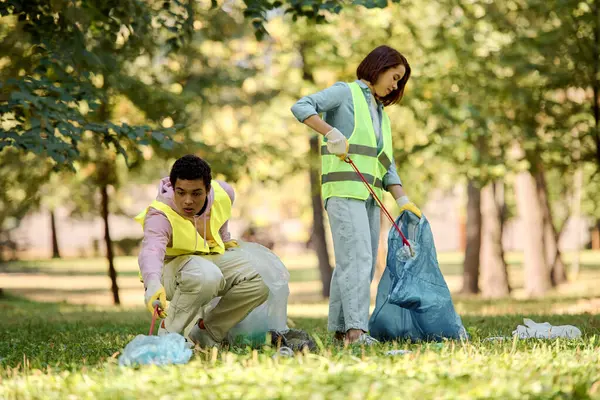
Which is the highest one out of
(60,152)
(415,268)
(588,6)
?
(588,6)

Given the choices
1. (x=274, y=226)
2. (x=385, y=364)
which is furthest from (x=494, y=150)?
(x=274, y=226)

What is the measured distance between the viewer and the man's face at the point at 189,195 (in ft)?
17.2

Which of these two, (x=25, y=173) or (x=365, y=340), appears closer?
(x=365, y=340)

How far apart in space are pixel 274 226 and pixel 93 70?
3994 centimetres

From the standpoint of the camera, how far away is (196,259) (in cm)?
543

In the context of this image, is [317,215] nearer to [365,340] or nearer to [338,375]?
[365,340]

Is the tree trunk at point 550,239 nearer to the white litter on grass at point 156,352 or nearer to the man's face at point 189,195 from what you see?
the man's face at point 189,195

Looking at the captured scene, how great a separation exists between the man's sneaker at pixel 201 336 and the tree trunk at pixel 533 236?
544 inches

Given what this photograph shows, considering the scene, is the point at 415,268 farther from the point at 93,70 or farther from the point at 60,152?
the point at 93,70

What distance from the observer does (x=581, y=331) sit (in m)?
Answer: 6.54

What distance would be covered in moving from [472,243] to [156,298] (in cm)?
1495

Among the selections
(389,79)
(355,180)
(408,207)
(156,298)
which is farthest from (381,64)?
(156,298)

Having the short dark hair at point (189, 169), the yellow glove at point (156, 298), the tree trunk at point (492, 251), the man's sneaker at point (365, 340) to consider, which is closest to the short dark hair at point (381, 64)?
the short dark hair at point (189, 169)

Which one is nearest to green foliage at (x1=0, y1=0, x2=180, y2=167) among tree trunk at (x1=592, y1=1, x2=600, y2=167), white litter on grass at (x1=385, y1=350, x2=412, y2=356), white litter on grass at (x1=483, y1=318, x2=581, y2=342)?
white litter on grass at (x1=483, y1=318, x2=581, y2=342)
